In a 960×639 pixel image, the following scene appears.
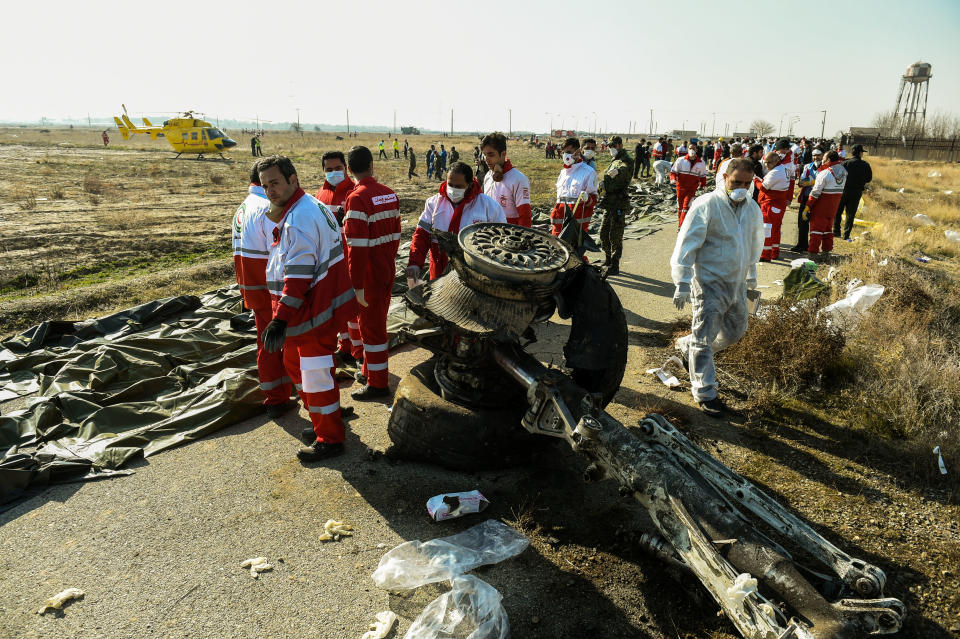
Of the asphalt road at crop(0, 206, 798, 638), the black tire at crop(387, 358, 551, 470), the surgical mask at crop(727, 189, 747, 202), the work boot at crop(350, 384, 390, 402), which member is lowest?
the asphalt road at crop(0, 206, 798, 638)

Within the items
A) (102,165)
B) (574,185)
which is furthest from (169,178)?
(574,185)

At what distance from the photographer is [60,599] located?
2.62m

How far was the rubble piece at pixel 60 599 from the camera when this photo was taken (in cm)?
259

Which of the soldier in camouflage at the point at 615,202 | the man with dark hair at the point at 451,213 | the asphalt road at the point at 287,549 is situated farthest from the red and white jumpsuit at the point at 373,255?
the soldier in camouflage at the point at 615,202

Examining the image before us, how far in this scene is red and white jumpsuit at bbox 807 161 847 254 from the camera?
9672 mm

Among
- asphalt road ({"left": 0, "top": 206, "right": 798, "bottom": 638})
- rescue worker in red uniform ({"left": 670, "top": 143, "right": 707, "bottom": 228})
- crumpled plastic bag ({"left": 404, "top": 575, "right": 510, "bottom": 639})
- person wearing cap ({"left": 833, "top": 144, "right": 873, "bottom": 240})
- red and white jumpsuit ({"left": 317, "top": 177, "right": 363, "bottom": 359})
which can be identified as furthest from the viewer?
rescue worker in red uniform ({"left": 670, "top": 143, "right": 707, "bottom": 228})

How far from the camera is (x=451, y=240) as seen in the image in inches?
143

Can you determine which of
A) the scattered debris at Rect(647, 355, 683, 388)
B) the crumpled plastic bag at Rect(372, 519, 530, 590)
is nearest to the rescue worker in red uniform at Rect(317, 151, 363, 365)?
the crumpled plastic bag at Rect(372, 519, 530, 590)

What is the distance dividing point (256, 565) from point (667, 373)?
4.09 meters

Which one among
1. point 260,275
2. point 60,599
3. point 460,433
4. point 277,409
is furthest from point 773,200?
point 60,599

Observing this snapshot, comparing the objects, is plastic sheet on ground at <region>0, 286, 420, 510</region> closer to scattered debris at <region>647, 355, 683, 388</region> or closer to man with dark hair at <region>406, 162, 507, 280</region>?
man with dark hair at <region>406, 162, 507, 280</region>

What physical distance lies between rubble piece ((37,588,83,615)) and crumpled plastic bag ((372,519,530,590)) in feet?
4.92

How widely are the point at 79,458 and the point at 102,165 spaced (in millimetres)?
31458

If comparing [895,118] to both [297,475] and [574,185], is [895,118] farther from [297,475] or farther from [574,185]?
[297,475]
